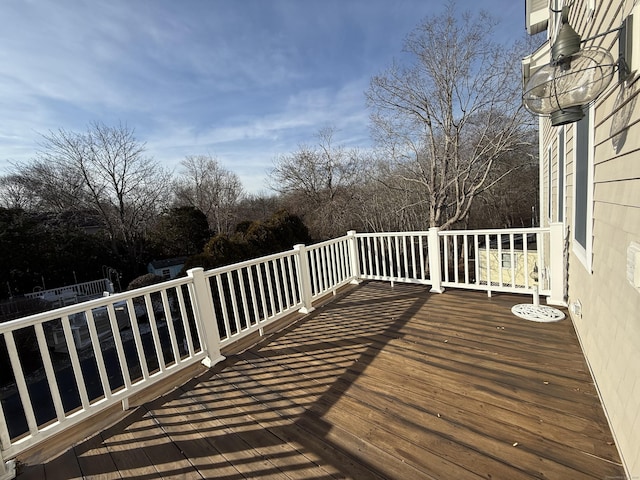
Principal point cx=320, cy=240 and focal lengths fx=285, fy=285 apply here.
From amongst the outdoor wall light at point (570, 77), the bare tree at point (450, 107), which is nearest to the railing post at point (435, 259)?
the outdoor wall light at point (570, 77)

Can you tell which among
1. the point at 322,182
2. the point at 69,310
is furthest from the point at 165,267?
the point at 69,310

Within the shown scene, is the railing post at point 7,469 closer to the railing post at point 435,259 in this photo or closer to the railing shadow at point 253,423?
the railing shadow at point 253,423

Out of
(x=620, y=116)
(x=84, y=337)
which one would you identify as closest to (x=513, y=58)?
(x=620, y=116)

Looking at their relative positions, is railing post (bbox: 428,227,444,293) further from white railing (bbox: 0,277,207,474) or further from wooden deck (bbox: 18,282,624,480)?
white railing (bbox: 0,277,207,474)

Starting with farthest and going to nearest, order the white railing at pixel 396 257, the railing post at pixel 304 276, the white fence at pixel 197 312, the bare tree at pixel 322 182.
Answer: the bare tree at pixel 322 182
the white railing at pixel 396 257
the railing post at pixel 304 276
the white fence at pixel 197 312

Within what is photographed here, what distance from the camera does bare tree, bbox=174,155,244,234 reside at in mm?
17797

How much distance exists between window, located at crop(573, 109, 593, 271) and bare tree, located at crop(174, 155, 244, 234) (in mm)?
17095

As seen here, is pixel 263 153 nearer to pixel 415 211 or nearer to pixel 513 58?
pixel 415 211

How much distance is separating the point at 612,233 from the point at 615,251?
0.34 feet

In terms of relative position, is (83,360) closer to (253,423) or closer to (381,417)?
(253,423)

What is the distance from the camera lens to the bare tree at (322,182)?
51.3 feet

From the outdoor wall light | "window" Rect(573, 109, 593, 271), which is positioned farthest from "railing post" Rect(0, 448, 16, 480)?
"window" Rect(573, 109, 593, 271)

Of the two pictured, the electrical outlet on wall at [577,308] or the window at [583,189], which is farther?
the electrical outlet on wall at [577,308]

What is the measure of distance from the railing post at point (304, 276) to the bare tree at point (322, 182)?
38.9 feet
